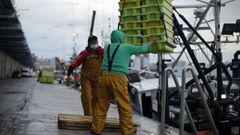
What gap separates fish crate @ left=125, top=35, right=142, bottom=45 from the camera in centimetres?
756

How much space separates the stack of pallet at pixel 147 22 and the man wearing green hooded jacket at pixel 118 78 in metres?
0.21

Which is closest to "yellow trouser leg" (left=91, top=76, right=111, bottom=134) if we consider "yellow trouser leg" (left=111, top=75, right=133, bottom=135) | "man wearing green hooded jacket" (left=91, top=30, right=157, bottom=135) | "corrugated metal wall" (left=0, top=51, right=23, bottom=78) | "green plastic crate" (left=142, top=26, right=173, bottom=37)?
"man wearing green hooded jacket" (left=91, top=30, right=157, bottom=135)

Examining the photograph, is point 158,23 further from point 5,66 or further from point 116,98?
point 5,66

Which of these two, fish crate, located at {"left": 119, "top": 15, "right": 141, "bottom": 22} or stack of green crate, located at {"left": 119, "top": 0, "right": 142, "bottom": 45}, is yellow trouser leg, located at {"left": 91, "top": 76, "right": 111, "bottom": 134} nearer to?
stack of green crate, located at {"left": 119, "top": 0, "right": 142, "bottom": 45}

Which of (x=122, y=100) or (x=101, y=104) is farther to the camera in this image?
(x=101, y=104)

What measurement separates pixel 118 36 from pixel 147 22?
1.88 ft

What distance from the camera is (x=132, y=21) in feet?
25.1

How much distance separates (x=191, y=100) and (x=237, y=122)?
248 cm

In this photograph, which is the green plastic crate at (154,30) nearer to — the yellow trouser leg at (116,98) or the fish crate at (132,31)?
the fish crate at (132,31)

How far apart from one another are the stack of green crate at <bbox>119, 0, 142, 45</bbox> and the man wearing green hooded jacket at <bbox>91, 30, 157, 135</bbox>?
33cm

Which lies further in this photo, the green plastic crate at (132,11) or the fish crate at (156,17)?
the green plastic crate at (132,11)

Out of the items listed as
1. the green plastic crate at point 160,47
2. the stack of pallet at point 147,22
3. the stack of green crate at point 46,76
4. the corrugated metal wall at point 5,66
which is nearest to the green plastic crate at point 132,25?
the stack of pallet at point 147,22

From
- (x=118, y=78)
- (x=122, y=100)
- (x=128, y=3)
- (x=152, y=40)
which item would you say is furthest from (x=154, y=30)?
(x=122, y=100)

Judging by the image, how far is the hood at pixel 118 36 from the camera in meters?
7.29
